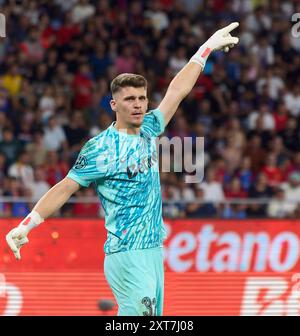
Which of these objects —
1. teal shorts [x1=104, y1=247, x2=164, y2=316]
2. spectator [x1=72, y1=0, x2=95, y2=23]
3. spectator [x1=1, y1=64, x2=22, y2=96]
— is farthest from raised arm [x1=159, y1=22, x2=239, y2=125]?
spectator [x1=72, y1=0, x2=95, y2=23]

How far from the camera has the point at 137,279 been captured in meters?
7.78

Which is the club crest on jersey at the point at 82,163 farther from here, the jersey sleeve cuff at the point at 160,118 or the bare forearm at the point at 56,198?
the jersey sleeve cuff at the point at 160,118

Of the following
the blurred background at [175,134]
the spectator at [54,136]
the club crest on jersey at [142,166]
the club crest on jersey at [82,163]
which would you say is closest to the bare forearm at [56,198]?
the club crest on jersey at [82,163]

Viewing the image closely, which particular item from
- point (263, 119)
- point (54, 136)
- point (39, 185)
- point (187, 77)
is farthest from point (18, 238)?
point (263, 119)

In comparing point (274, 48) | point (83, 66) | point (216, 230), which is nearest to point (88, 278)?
point (216, 230)

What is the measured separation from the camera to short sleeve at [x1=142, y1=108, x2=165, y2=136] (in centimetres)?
816

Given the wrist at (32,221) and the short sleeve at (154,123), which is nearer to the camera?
the wrist at (32,221)

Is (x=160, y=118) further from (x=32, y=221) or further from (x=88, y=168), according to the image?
(x=32, y=221)

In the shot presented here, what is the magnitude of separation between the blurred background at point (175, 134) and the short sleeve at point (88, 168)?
4682 mm

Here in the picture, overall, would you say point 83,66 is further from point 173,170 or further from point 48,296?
point 48,296

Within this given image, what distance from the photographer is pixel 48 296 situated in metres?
12.5

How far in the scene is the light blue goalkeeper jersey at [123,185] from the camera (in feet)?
25.7

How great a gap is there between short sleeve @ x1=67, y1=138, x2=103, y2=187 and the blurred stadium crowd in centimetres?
705

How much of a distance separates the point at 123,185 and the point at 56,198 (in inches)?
19.8
